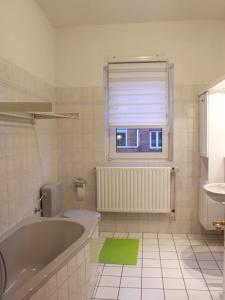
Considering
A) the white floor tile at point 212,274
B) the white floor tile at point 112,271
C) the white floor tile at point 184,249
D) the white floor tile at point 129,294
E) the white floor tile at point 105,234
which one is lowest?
the white floor tile at point 129,294

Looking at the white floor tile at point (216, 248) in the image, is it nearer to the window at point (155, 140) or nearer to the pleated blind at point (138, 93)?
the window at point (155, 140)

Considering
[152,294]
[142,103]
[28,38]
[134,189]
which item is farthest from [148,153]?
[28,38]

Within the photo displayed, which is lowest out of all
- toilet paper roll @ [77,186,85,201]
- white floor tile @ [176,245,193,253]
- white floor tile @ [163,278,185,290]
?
white floor tile @ [163,278,185,290]

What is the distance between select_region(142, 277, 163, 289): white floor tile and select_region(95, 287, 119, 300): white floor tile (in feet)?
0.86

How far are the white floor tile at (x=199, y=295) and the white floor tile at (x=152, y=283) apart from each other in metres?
0.26

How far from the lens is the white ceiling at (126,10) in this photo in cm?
285

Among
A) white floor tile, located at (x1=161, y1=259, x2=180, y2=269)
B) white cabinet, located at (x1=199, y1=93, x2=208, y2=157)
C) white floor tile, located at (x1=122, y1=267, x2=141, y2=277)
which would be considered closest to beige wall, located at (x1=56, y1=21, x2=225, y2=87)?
white cabinet, located at (x1=199, y1=93, x2=208, y2=157)

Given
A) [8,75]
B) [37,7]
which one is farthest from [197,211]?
[37,7]

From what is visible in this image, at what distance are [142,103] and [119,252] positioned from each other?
5.84 feet

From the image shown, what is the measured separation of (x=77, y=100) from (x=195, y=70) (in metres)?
1.50

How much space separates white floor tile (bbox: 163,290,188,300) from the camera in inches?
86.2

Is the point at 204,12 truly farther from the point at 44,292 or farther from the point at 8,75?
the point at 44,292

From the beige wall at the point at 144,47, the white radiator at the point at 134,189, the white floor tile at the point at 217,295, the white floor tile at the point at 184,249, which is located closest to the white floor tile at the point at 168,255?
the white floor tile at the point at 184,249

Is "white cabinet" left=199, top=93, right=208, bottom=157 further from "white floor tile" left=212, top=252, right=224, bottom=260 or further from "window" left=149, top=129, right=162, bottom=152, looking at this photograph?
"white floor tile" left=212, top=252, right=224, bottom=260
